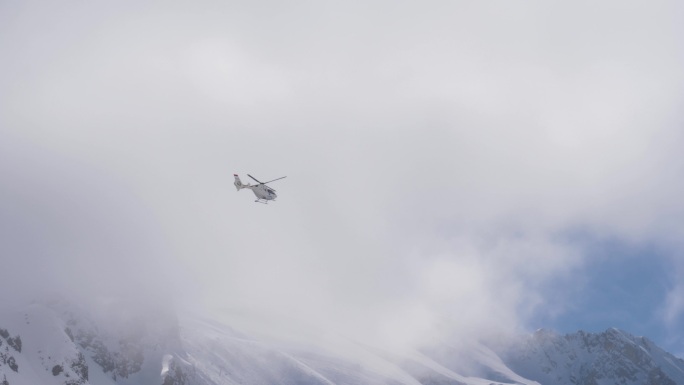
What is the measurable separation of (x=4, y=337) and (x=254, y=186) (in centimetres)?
13142

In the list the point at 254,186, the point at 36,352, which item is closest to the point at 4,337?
the point at 36,352

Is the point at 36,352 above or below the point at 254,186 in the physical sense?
below

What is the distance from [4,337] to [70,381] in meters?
25.2

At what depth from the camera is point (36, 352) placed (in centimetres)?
19888

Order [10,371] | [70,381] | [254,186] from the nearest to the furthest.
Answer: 1. [254,186]
2. [10,371]
3. [70,381]

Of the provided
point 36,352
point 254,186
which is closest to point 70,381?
point 36,352

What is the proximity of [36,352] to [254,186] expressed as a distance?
133398 mm

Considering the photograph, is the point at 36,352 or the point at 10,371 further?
the point at 36,352

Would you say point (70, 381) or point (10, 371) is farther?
point (70, 381)

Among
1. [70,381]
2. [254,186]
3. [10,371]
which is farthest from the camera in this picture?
[70,381]

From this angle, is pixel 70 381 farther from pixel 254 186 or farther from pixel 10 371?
pixel 254 186

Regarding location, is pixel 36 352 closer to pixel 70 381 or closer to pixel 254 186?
pixel 70 381

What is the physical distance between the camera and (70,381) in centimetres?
19188

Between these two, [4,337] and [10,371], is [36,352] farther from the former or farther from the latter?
[10,371]
